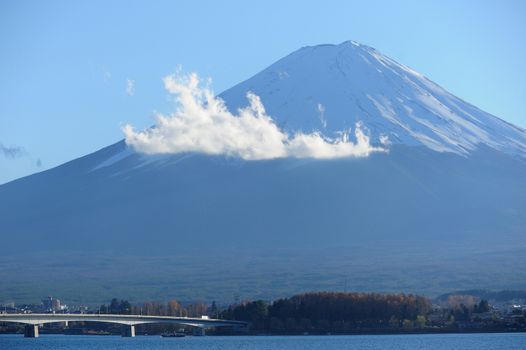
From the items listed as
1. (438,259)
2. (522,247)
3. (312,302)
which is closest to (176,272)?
(438,259)

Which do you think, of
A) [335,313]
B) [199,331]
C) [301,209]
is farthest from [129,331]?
[301,209]

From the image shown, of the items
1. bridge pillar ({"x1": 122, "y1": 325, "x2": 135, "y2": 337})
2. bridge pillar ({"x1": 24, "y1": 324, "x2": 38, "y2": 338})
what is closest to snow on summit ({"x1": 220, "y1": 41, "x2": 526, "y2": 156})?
bridge pillar ({"x1": 122, "y1": 325, "x2": 135, "y2": 337})

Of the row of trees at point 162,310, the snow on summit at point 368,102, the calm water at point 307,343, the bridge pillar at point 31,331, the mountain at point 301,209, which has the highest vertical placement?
the snow on summit at point 368,102

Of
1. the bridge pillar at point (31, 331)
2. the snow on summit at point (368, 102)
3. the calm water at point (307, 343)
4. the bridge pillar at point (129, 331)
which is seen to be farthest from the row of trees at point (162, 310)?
the snow on summit at point (368, 102)

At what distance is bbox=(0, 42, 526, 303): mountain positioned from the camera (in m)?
120

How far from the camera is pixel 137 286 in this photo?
11944 cm

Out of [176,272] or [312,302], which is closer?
[312,302]

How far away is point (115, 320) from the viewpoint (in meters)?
80.4

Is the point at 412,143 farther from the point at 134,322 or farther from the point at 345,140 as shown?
the point at 134,322

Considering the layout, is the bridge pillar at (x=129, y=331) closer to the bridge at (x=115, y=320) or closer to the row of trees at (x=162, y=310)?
the bridge at (x=115, y=320)

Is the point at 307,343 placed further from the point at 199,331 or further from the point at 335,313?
the point at 199,331

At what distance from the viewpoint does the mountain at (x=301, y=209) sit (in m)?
120

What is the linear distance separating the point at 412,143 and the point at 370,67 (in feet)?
76.5

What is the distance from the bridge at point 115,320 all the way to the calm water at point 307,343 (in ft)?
3.81
